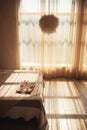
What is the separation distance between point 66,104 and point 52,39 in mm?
1840

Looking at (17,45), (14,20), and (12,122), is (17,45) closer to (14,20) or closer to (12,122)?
(14,20)

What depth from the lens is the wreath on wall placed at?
14.0 feet

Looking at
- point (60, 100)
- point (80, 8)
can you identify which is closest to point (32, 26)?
point (80, 8)

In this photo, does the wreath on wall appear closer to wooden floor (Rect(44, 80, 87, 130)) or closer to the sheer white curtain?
the sheer white curtain

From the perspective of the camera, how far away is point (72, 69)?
15.2 ft

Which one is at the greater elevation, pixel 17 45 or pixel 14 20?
pixel 14 20

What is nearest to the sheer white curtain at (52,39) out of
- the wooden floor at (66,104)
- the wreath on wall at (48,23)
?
the wreath on wall at (48,23)

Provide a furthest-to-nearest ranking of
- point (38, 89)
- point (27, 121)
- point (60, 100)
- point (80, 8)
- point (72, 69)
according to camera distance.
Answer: point (72, 69)
point (80, 8)
point (60, 100)
point (38, 89)
point (27, 121)

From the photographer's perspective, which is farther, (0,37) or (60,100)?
(0,37)

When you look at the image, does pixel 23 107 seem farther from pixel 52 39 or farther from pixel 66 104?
pixel 52 39

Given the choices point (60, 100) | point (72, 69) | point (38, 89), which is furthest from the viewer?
point (72, 69)

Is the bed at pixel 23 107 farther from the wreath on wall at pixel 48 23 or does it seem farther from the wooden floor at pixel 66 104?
the wreath on wall at pixel 48 23

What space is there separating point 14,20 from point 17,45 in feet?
2.08

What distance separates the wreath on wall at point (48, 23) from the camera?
14.0 ft
